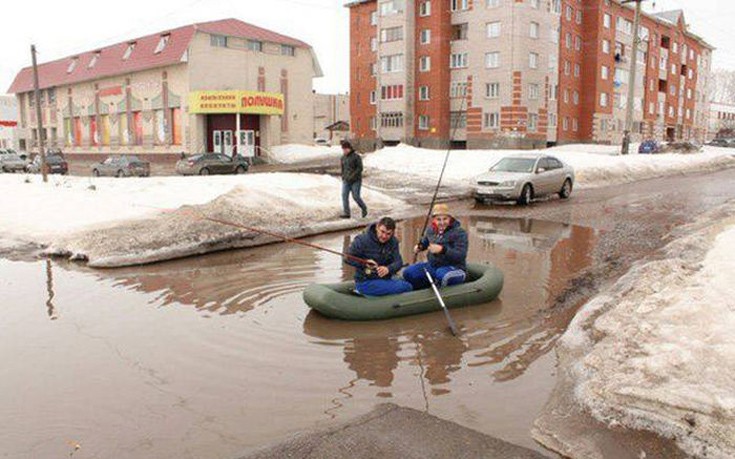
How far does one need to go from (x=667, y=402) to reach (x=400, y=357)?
281 cm

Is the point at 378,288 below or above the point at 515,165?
below

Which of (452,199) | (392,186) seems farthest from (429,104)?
(452,199)

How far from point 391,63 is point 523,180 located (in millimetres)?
39824

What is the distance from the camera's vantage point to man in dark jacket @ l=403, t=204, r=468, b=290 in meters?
8.48

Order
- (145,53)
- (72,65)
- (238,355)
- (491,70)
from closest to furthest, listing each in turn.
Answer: (238,355), (145,53), (491,70), (72,65)

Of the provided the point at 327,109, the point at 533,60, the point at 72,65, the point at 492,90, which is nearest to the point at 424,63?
the point at 492,90

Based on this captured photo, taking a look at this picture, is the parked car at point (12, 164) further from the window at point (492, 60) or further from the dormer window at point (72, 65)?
the window at point (492, 60)

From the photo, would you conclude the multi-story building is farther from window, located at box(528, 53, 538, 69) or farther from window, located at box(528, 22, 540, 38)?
window, located at box(528, 22, 540, 38)

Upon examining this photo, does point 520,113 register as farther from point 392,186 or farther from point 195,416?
point 195,416

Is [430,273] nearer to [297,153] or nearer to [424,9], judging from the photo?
[297,153]

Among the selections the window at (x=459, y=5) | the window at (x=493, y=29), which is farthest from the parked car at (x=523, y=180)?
the window at (x=459, y=5)

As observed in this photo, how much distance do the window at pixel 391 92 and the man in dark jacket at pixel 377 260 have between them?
50008mm

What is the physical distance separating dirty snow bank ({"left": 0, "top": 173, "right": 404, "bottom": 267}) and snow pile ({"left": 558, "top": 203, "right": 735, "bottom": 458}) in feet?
26.1

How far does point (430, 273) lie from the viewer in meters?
8.51
